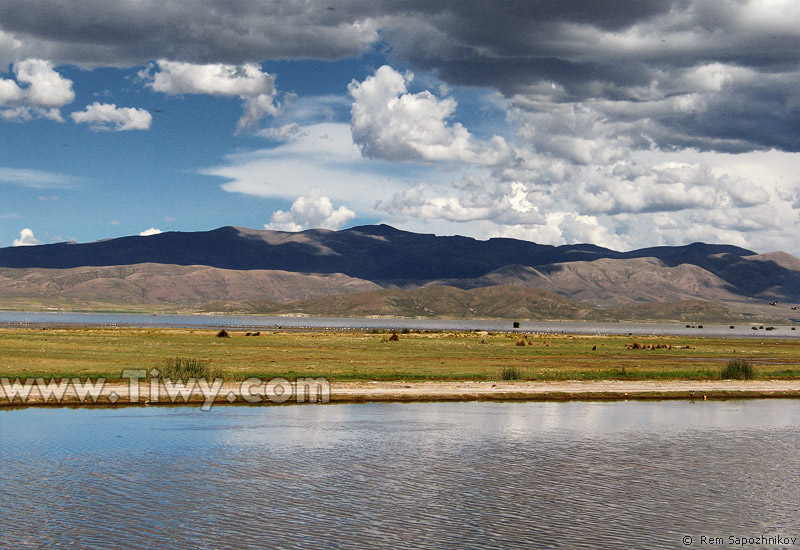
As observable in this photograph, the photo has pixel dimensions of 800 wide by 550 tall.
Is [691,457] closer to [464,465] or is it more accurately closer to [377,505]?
[464,465]

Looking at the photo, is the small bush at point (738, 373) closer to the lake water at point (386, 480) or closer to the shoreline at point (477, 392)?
the shoreline at point (477, 392)

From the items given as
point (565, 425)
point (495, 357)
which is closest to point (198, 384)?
point (565, 425)

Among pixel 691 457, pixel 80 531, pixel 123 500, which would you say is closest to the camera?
pixel 80 531

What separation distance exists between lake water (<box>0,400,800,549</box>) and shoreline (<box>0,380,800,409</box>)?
2751mm

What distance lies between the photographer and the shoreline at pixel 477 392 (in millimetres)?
44812

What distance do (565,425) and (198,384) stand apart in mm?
23772

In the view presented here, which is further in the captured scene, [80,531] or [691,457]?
[691,457]

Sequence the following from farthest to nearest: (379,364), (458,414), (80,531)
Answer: (379,364) < (458,414) < (80,531)

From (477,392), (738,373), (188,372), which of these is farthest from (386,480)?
(738,373)

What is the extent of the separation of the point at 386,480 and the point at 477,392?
2536cm

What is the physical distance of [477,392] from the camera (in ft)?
171

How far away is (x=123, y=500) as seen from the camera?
2391cm

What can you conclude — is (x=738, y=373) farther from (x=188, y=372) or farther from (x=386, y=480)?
(x=386, y=480)

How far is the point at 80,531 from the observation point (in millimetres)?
20938
